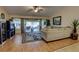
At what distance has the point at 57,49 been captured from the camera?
1720 mm

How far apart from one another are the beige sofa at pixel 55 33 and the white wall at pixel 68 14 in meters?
0.13

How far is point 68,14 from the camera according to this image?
174 centimetres

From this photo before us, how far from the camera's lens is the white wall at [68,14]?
5.57 feet

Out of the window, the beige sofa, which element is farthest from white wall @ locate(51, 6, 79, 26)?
the window

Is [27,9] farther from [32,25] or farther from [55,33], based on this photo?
[55,33]

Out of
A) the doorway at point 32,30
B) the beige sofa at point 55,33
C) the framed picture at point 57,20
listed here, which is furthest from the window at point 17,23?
the framed picture at point 57,20

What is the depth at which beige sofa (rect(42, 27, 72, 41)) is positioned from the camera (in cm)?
177

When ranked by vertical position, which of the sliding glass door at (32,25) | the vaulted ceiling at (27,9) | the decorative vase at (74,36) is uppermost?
the vaulted ceiling at (27,9)

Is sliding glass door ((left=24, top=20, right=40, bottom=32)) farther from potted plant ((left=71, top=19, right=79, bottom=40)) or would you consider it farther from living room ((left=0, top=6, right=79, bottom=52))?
potted plant ((left=71, top=19, right=79, bottom=40))

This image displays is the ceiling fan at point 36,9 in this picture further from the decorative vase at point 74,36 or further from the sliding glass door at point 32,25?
the decorative vase at point 74,36

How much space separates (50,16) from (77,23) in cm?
53

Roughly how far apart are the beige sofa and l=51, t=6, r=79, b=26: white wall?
0.13m
